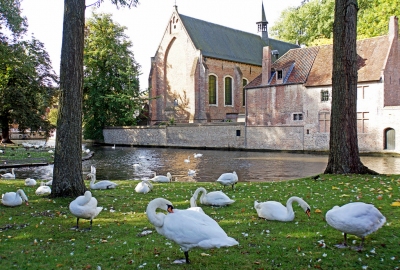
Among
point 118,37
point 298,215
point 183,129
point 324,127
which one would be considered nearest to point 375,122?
point 324,127

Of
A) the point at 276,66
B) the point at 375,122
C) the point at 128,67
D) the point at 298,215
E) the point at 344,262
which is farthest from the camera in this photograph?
the point at 128,67

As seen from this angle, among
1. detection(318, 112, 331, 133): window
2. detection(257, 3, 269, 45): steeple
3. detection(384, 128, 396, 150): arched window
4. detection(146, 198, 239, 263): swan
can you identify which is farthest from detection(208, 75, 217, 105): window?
detection(146, 198, 239, 263): swan

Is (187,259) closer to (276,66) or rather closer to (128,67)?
(276,66)

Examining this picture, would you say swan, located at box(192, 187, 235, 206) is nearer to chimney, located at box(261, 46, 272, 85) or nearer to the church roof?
chimney, located at box(261, 46, 272, 85)

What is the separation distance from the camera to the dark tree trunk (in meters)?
12.5

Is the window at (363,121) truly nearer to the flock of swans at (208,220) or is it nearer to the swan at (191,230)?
the flock of swans at (208,220)

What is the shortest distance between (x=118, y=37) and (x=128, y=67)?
517 cm

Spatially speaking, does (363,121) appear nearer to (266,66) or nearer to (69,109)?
(266,66)

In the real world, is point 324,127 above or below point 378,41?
below

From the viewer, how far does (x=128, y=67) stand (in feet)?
174

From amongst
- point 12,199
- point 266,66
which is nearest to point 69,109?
point 12,199

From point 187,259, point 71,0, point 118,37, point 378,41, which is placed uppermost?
point 118,37

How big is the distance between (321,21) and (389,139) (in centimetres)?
2399

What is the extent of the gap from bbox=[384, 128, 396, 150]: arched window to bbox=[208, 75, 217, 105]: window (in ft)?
87.7
